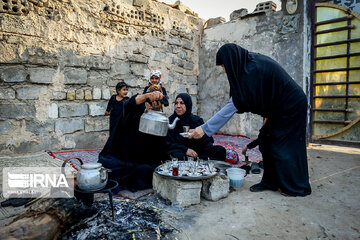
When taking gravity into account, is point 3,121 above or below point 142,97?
below

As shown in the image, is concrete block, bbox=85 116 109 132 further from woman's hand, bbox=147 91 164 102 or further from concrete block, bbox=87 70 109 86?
woman's hand, bbox=147 91 164 102

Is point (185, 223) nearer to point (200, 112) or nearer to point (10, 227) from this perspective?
point (10, 227)

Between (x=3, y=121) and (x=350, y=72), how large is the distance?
19.1ft

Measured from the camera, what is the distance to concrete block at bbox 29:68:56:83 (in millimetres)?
3554

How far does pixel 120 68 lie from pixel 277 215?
367 cm

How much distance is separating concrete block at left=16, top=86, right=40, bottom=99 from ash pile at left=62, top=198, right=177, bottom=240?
2.38 metres

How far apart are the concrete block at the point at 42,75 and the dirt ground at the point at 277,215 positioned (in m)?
2.27

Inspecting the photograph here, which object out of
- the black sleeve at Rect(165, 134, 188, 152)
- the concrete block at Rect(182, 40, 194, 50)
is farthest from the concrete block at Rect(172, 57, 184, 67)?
the black sleeve at Rect(165, 134, 188, 152)

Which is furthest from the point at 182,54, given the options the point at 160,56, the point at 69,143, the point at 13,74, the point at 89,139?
the point at 13,74

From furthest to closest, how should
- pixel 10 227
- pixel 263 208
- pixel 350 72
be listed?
pixel 350 72 < pixel 263 208 < pixel 10 227

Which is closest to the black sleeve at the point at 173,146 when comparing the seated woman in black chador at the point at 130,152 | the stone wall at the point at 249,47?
the seated woman in black chador at the point at 130,152

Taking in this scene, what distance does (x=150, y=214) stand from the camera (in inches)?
75.4

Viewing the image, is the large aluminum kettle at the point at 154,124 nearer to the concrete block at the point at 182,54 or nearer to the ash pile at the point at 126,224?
the ash pile at the point at 126,224

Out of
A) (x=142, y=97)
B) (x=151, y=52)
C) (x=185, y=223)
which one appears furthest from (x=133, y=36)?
(x=185, y=223)
